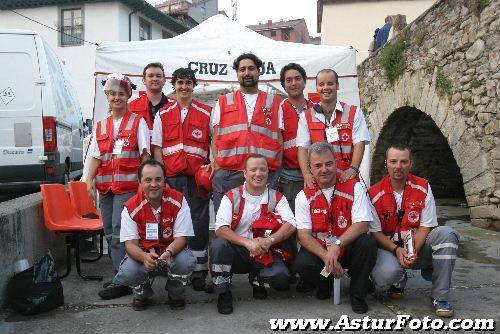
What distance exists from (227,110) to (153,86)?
0.79 metres

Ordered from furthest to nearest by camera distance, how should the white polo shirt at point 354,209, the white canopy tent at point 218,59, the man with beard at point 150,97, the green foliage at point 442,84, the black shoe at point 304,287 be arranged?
the green foliage at point 442,84, the white canopy tent at point 218,59, the man with beard at point 150,97, the black shoe at point 304,287, the white polo shirt at point 354,209

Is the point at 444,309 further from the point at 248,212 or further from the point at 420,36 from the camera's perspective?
the point at 420,36

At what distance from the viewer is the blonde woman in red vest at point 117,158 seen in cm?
403

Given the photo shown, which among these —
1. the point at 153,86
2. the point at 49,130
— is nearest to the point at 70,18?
the point at 49,130

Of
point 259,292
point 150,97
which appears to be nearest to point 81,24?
point 150,97

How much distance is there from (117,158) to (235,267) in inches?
52.1

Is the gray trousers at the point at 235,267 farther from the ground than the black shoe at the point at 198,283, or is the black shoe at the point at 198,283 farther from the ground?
the gray trousers at the point at 235,267

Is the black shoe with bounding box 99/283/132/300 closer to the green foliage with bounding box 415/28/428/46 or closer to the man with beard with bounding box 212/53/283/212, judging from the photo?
the man with beard with bounding box 212/53/283/212

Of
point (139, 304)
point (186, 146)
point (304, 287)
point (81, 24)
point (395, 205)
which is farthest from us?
point (81, 24)

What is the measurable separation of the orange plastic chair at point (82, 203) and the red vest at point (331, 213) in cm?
228

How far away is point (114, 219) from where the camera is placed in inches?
158

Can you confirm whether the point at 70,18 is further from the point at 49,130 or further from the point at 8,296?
the point at 8,296

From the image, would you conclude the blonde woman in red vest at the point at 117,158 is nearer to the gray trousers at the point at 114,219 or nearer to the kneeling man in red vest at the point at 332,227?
the gray trousers at the point at 114,219

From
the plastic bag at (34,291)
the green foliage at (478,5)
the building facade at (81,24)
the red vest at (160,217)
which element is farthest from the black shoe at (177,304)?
the building facade at (81,24)
